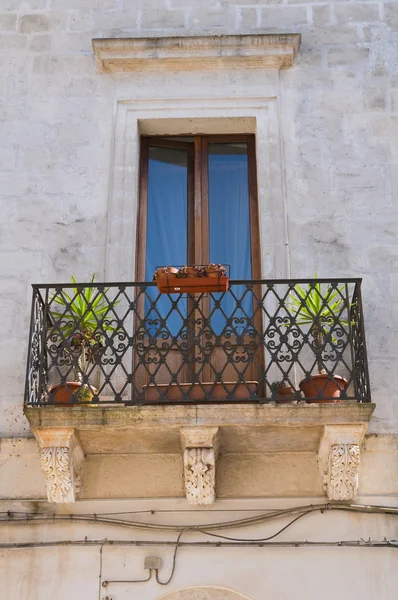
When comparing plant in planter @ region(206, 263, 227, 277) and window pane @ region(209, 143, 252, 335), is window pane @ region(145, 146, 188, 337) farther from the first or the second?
plant in planter @ region(206, 263, 227, 277)

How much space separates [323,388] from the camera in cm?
750

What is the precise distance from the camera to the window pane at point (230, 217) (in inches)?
350

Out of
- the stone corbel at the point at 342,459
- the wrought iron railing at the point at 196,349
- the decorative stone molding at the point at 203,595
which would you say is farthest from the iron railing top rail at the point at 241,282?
the decorative stone molding at the point at 203,595

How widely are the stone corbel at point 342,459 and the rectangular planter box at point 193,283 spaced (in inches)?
49.6

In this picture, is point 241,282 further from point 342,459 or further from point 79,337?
point 342,459

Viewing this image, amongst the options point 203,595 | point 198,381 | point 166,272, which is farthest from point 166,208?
point 203,595

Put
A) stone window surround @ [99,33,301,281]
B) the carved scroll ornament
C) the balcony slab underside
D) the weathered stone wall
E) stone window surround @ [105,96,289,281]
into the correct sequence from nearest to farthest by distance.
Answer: the balcony slab underside, the carved scroll ornament, the weathered stone wall, stone window surround @ [105,96,289,281], stone window surround @ [99,33,301,281]

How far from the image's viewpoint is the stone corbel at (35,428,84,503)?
7.36 m

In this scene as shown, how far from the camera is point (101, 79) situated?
949 centimetres

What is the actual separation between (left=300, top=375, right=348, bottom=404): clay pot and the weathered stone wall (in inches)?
22.8

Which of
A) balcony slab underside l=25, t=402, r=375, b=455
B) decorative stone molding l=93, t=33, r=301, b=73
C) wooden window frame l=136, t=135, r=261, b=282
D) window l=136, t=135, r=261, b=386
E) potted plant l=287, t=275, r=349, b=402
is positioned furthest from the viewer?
decorative stone molding l=93, t=33, r=301, b=73

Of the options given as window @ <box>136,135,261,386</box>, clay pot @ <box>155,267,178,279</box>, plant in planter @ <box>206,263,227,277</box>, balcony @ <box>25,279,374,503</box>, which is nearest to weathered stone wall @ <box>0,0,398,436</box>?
balcony @ <box>25,279,374,503</box>

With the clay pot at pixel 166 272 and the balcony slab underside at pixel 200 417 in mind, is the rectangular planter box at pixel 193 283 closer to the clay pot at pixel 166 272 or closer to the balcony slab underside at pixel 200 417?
the clay pot at pixel 166 272

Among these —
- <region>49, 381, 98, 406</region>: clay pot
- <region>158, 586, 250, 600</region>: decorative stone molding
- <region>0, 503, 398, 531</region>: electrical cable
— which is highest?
<region>49, 381, 98, 406</region>: clay pot
